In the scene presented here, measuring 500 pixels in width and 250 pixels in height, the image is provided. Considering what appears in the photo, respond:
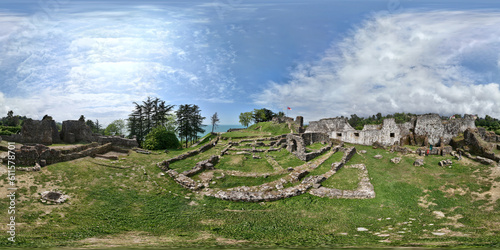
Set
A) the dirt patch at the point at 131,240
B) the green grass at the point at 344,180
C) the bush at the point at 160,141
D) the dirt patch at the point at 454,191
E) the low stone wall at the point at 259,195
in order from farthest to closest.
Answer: the bush at the point at 160,141 → the green grass at the point at 344,180 → the low stone wall at the point at 259,195 → the dirt patch at the point at 454,191 → the dirt patch at the point at 131,240

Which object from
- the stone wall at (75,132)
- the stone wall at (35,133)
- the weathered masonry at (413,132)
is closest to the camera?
the stone wall at (35,133)

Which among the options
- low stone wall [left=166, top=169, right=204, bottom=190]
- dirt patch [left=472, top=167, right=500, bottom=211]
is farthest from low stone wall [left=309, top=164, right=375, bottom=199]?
low stone wall [left=166, top=169, right=204, bottom=190]

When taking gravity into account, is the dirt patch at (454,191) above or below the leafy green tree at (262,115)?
below

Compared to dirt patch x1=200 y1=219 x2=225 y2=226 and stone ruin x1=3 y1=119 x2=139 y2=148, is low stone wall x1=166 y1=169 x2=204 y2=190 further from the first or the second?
stone ruin x1=3 y1=119 x2=139 y2=148

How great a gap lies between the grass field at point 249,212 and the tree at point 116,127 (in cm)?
5646

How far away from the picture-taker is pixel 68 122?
2894cm

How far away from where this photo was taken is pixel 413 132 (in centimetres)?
2870

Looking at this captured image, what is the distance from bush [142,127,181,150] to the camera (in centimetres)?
3247

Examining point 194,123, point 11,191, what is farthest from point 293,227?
point 194,123

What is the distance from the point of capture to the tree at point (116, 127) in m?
67.7

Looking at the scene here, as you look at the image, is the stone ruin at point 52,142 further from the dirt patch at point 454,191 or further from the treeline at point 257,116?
the treeline at point 257,116

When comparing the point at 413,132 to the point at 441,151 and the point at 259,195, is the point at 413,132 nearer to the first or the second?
the point at 441,151

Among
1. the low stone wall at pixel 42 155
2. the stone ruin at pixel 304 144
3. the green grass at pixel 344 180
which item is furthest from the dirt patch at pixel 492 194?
the low stone wall at pixel 42 155

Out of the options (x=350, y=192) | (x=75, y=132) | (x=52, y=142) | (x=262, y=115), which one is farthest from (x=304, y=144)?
(x=262, y=115)
